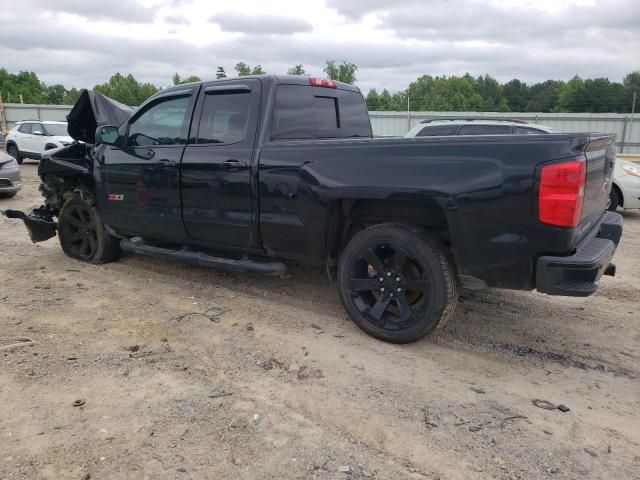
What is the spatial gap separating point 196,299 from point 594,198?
3.34m

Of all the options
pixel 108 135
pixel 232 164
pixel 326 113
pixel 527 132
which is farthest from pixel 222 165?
pixel 527 132

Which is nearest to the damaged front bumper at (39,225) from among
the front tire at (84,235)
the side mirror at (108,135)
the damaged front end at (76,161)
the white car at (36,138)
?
the damaged front end at (76,161)

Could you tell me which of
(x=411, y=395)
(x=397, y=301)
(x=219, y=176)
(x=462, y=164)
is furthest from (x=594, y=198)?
(x=219, y=176)

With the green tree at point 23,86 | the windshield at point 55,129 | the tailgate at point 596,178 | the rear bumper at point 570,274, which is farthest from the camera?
the green tree at point 23,86

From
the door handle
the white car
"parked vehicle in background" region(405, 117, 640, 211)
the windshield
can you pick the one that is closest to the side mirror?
the door handle

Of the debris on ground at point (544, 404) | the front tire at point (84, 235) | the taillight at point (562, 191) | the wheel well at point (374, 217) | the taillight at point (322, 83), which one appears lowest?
the debris on ground at point (544, 404)

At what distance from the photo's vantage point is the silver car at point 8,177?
10.4m

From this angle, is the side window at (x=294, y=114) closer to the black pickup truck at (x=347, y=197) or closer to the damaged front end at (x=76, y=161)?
the black pickup truck at (x=347, y=197)

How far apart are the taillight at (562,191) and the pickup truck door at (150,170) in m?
3.06

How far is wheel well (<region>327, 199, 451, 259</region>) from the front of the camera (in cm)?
369

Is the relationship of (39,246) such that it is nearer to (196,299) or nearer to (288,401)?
(196,299)

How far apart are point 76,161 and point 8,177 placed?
6.01 meters

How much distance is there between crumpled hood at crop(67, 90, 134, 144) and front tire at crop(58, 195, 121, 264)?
0.77m

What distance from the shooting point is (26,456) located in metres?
2.54
